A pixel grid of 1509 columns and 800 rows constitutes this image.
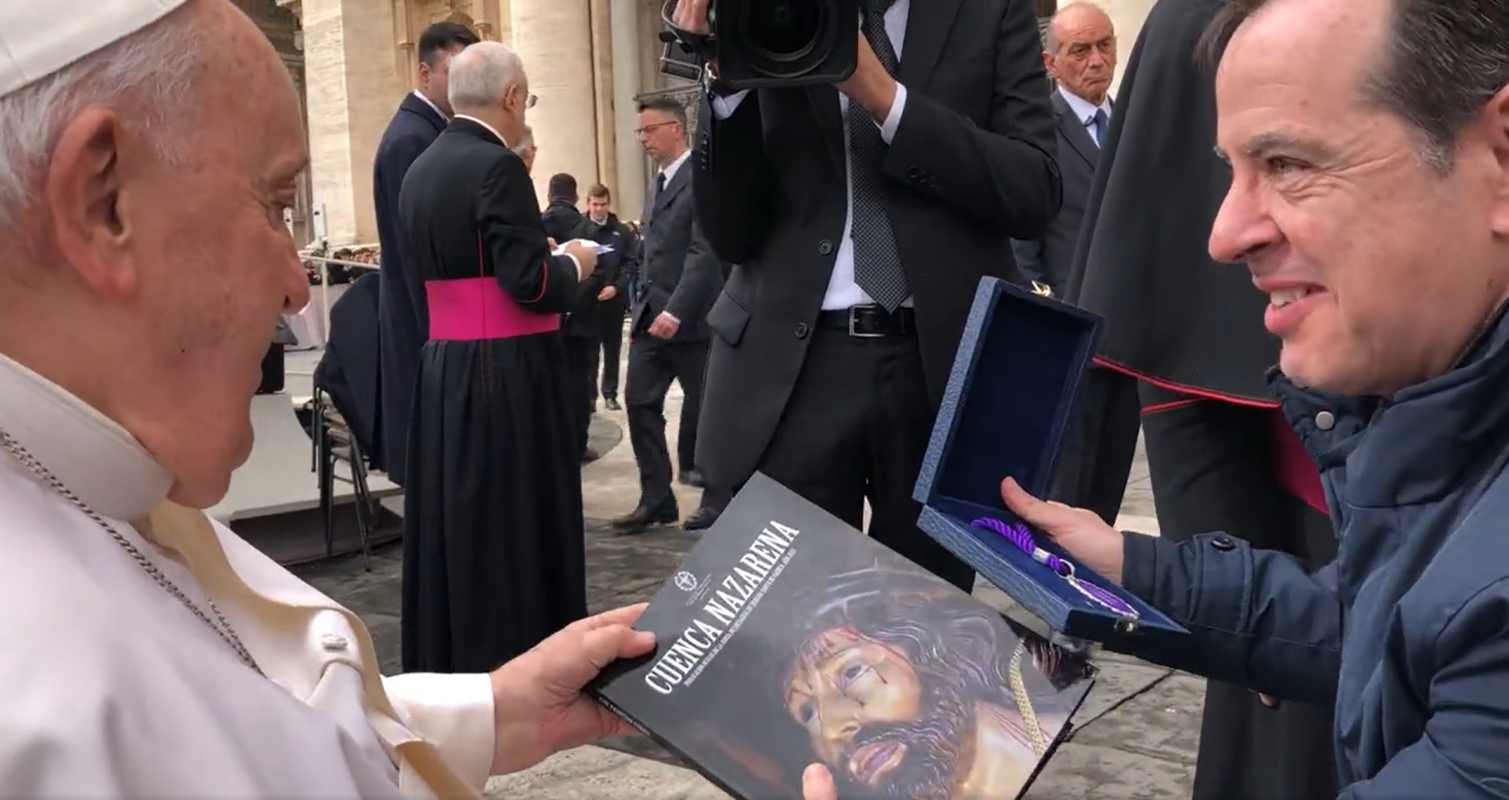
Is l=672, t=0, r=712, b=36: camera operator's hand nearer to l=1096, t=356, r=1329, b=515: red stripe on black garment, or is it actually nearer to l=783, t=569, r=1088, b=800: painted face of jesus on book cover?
l=1096, t=356, r=1329, b=515: red stripe on black garment

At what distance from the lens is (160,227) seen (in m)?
1.01

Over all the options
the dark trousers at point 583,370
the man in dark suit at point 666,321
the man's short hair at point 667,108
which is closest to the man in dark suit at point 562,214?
the dark trousers at point 583,370

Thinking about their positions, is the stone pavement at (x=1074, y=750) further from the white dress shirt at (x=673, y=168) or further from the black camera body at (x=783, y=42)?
the white dress shirt at (x=673, y=168)

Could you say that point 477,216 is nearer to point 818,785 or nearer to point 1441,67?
point 818,785

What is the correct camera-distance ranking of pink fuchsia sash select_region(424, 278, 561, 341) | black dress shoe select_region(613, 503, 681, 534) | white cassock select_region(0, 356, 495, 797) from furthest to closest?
1. black dress shoe select_region(613, 503, 681, 534)
2. pink fuchsia sash select_region(424, 278, 561, 341)
3. white cassock select_region(0, 356, 495, 797)

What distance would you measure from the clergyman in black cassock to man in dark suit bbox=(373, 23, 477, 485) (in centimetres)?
260

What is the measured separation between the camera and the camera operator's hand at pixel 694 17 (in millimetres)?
2283

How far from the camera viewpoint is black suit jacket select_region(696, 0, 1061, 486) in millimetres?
2445

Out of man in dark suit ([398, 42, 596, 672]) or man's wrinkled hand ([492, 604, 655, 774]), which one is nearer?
man's wrinkled hand ([492, 604, 655, 774])

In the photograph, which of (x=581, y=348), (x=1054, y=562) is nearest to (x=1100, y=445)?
(x=1054, y=562)

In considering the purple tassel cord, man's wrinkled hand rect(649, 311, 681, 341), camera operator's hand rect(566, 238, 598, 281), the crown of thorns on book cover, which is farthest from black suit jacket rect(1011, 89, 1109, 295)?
the crown of thorns on book cover

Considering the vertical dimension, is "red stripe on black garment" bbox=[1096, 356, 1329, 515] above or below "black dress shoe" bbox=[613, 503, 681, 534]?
above

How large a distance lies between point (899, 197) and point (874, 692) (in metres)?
1.28

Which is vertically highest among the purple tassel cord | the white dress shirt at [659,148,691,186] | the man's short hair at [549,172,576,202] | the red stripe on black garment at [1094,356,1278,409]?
the white dress shirt at [659,148,691,186]
